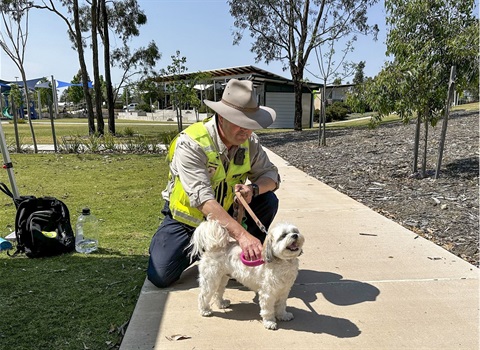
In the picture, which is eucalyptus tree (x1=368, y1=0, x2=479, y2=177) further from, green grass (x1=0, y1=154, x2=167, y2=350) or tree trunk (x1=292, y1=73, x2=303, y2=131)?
tree trunk (x1=292, y1=73, x2=303, y2=131)

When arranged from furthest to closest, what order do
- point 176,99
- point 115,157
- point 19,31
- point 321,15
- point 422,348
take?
point 321,15, point 176,99, point 19,31, point 115,157, point 422,348

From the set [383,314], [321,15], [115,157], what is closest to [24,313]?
[383,314]

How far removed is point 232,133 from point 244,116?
7.6 inches

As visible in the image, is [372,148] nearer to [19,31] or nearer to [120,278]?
[120,278]

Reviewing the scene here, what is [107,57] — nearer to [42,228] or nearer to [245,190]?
[42,228]

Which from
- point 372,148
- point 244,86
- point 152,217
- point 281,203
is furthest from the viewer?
point 372,148

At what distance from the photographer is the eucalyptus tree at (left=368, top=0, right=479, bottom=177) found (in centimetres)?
689

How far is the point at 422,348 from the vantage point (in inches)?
102

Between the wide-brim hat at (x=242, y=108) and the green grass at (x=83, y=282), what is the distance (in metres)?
1.65

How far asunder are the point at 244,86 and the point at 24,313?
2.36 metres

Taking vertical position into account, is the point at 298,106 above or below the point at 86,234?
above

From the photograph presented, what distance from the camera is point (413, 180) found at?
24.0ft

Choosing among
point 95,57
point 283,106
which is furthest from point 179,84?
point 283,106

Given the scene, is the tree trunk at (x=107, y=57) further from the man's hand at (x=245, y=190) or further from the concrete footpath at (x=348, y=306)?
the man's hand at (x=245, y=190)
